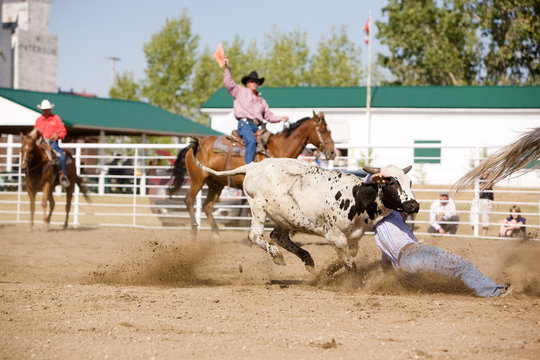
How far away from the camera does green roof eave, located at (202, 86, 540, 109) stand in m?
27.8

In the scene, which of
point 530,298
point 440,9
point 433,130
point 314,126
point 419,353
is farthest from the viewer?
point 440,9

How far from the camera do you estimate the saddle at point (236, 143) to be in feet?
33.3

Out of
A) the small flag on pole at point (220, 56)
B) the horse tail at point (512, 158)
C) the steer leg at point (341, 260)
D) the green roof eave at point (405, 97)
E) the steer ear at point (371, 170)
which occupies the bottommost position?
the steer leg at point (341, 260)

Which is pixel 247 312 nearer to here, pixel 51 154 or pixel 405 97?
pixel 51 154

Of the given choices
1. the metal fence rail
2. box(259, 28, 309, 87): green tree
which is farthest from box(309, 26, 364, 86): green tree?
the metal fence rail

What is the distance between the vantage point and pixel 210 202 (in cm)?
1102

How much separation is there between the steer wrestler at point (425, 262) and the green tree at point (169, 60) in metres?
34.4

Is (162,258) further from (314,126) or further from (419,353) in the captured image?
(419,353)

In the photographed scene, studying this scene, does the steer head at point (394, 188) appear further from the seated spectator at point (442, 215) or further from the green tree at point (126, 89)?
the green tree at point (126, 89)

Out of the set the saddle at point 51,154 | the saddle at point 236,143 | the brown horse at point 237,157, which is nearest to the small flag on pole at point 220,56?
the saddle at point 236,143

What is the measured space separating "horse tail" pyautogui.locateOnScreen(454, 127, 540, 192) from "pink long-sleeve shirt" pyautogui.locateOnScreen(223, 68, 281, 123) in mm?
4151

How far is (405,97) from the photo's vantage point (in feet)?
95.9

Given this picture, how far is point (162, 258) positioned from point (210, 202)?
3445mm

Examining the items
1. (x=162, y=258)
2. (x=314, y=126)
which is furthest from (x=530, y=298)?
(x=314, y=126)
